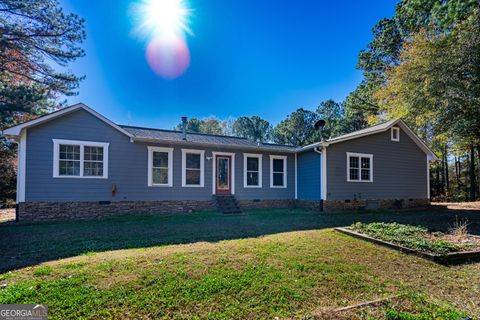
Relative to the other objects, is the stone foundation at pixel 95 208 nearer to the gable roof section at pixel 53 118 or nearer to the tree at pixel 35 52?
the gable roof section at pixel 53 118

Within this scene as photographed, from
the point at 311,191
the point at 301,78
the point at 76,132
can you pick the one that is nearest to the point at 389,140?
the point at 311,191

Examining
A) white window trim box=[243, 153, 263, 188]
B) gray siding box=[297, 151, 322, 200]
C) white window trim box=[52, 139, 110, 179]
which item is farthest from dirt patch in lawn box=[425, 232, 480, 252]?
white window trim box=[52, 139, 110, 179]

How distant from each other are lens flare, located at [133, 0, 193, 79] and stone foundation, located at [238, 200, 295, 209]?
27.7ft

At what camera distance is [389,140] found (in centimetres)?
1459

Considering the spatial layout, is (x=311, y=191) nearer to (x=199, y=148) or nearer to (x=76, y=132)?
(x=199, y=148)

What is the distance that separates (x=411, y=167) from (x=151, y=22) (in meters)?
15.4

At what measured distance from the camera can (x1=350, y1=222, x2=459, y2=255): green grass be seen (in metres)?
5.36

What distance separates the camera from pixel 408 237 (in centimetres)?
625

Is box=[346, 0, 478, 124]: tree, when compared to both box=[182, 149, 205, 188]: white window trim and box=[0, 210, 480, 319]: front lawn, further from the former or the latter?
box=[0, 210, 480, 319]: front lawn

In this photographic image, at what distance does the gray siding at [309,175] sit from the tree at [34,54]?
13.1m

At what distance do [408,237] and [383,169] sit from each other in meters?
9.06

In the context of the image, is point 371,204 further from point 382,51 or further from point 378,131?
point 382,51

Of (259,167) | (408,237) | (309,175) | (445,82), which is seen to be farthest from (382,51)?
(408,237)

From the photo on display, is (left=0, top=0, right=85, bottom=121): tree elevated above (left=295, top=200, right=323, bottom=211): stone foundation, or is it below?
above
